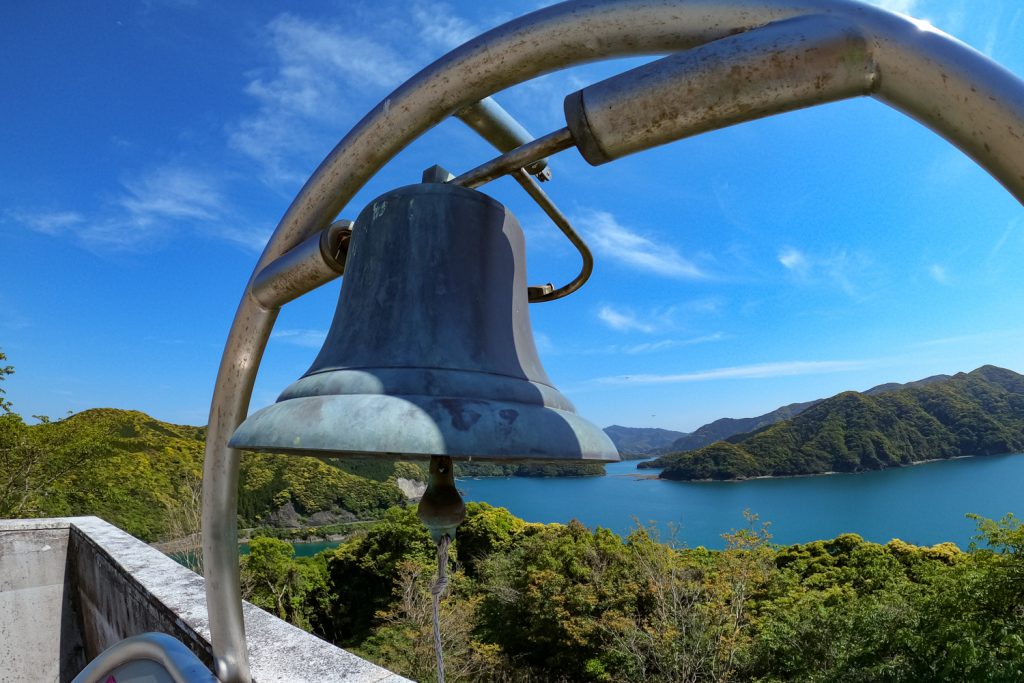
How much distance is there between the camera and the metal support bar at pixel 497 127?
4.91 feet

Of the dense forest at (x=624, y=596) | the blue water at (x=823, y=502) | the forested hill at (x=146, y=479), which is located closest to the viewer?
the dense forest at (x=624, y=596)

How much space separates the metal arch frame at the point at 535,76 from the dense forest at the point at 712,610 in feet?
29.3

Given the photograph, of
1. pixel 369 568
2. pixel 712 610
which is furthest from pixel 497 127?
pixel 369 568

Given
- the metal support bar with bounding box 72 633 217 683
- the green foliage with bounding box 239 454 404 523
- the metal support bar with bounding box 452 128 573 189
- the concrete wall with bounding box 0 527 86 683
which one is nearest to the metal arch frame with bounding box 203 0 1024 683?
the metal support bar with bounding box 452 128 573 189

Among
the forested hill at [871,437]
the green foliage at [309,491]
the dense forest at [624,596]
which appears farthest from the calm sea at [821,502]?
the dense forest at [624,596]

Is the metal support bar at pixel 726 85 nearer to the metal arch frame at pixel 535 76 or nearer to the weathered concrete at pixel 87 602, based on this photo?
the metal arch frame at pixel 535 76

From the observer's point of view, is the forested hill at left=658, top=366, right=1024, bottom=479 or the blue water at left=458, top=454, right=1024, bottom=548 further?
the forested hill at left=658, top=366, right=1024, bottom=479

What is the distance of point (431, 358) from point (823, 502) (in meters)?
50.4

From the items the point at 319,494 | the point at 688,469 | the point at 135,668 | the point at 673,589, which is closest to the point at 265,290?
the point at 135,668

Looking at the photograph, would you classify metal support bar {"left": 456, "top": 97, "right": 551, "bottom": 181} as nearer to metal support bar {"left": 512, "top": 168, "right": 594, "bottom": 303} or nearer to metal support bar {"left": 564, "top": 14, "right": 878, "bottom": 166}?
metal support bar {"left": 512, "top": 168, "right": 594, "bottom": 303}

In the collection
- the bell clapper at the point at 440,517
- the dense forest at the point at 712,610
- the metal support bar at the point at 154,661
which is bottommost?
the dense forest at the point at 712,610

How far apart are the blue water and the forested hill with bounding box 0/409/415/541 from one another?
11.9 m

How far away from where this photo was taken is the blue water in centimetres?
3378

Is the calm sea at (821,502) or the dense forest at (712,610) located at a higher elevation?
the dense forest at (712,610)
